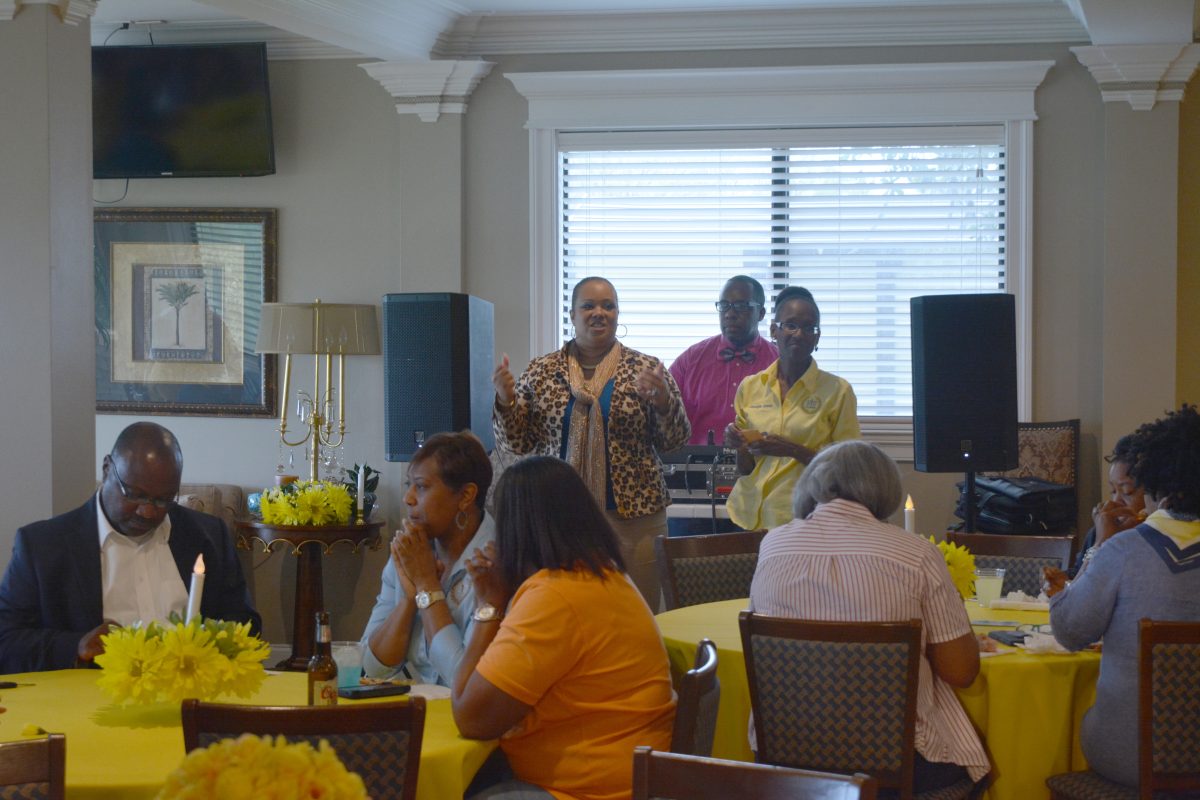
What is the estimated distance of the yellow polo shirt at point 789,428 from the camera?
4.41 metres

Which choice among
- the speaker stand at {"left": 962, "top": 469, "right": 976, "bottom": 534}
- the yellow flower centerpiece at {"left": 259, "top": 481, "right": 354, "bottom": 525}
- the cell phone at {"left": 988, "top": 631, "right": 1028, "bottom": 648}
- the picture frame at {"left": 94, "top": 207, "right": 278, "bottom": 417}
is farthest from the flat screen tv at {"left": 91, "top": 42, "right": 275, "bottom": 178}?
the cell phone at {"left": 988, "top": 631, "right": 1028, "bottom": 648}

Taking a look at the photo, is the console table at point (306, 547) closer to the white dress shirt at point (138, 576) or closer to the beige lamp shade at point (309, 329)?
the beige lamp shade at point (309, 329)

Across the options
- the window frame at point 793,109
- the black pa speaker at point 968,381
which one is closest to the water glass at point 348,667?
the black pa speaker at point 968,381

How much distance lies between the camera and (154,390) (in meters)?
6.22

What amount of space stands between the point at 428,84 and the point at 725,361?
1.90 m

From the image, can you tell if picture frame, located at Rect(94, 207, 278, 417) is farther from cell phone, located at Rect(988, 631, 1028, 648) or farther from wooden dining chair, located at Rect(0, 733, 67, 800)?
wooden dining chair, located at Rect(0, 733, 67, 800)

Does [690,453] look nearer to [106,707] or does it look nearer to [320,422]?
[320,422]

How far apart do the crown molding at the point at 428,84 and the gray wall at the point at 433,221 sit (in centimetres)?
6

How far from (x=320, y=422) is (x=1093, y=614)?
3.84 m

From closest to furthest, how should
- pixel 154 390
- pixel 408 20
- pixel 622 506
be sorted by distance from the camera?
pixel 622 506, pixel 408 20, pixel 154 390

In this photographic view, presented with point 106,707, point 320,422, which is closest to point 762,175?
point 320,422

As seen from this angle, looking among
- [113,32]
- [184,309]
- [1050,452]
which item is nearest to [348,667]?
[1050,452]

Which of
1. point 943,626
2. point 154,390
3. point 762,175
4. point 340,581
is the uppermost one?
point 762,175

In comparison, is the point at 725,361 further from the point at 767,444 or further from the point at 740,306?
the point at 767,444
